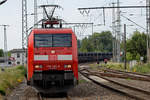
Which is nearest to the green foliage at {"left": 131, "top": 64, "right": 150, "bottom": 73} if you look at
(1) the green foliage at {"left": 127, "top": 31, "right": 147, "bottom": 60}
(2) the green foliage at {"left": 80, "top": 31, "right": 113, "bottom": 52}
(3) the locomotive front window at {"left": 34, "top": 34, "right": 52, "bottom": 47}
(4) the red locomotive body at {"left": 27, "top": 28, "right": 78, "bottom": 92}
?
(1) the green foliage at {"left": 127, "top": 31, "right": 147, "bottom": 60}

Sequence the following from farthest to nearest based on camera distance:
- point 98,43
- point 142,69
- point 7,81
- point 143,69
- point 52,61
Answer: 1. point 98,43
2. point 142,69
3. point 143,69
4. point 7,81
5. point 52,61

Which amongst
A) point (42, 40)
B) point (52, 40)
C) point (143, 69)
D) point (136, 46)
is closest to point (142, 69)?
point (143, 69)

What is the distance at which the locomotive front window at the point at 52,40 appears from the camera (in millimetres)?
15924

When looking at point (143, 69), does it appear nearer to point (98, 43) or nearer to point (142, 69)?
point (142, 69)

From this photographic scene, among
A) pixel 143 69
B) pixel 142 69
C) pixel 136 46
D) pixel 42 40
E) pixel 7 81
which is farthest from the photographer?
pixel 136 46

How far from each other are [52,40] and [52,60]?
1002 millimetres

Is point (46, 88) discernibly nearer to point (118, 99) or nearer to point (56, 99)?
point (56, 99)

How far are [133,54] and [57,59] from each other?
53.6m

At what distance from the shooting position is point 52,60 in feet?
51.5

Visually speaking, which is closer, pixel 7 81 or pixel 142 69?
pixel 7 81

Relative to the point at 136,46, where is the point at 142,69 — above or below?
below

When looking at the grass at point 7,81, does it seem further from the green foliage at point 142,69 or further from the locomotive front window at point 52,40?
the green foliage at point 142,69

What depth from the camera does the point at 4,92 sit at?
1730 centimetres

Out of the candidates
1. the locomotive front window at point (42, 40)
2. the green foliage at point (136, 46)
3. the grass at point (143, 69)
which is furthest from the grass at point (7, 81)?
the green foliage at point (136, 46)
